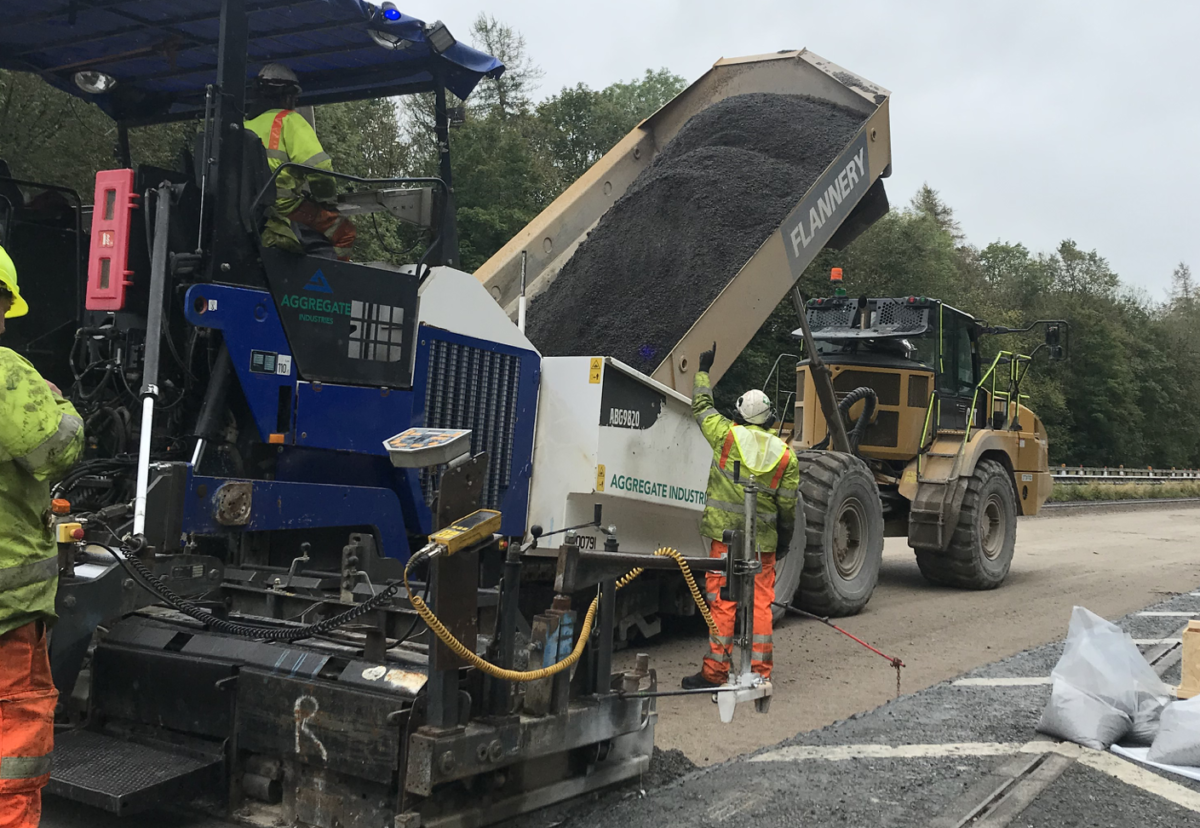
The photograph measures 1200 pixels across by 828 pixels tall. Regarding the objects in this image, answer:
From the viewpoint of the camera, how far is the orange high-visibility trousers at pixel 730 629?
5.30 metres

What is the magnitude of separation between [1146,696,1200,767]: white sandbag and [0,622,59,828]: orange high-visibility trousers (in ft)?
13.1

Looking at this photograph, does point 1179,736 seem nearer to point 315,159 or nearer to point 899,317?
point 315,159

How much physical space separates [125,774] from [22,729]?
0.57 m

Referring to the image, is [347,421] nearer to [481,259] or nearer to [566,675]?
[566,675]

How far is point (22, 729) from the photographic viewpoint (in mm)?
2643

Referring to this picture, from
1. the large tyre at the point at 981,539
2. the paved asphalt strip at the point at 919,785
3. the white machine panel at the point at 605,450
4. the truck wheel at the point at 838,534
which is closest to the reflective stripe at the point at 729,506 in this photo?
the white machine panel at the point at 605,450

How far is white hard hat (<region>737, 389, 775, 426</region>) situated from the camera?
18.9 ft

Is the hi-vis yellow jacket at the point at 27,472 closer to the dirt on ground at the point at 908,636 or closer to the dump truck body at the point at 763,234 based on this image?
the dirt on ground at the point at 908,636

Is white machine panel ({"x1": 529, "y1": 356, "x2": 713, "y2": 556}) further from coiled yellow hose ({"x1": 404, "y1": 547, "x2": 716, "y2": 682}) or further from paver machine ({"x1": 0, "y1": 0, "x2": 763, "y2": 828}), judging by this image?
coiled yellow hose ({"x1": 404, "y1": 547, "x2": 716, "y2": 682})

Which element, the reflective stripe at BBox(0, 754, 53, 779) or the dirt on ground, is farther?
the dirt on ground

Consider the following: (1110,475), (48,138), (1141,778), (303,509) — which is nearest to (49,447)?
(303,509)

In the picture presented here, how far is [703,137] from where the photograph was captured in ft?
26.7

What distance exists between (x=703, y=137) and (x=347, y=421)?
15.5ft

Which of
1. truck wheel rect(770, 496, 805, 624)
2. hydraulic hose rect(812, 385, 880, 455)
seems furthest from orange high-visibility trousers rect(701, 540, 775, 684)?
hydraulic hose rect(812, 385, 880, 455)
